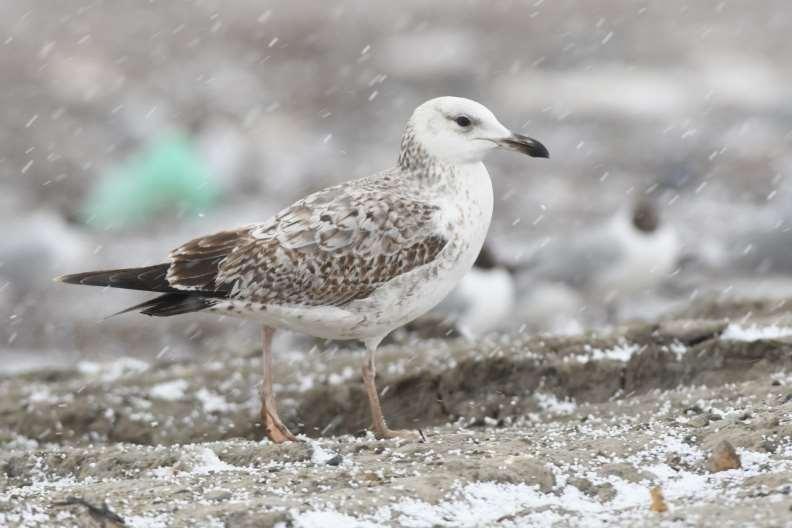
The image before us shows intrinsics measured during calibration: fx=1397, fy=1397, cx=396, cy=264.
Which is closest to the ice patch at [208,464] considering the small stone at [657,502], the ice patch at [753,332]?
the small stone at [657,502]

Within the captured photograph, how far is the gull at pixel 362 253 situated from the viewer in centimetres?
549

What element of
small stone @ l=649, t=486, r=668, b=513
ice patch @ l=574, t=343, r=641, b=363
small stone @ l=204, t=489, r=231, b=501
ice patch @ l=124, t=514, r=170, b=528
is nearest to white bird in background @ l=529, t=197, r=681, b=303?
ice patch @ l=574, t=343, r=641, b=363

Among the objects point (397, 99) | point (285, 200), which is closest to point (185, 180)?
point (285, 200)

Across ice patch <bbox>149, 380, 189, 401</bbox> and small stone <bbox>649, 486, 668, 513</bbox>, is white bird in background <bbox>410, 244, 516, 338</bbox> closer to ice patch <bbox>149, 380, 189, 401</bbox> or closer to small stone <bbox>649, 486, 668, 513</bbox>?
ice patch <bbox>149, 380, 189, 401</bbox>

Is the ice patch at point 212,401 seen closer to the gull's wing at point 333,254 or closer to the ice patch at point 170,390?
the ice patch at point 170,390

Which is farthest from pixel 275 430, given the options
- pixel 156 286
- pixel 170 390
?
pixel 170 390

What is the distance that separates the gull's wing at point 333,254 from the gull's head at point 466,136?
258 millimetres

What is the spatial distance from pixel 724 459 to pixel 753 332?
2597 millimetres

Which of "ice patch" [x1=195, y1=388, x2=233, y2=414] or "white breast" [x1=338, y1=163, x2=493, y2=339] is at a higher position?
"white breast" [x1=338, y1=163, x2=493, y2=339]

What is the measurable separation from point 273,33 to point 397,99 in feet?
8.64

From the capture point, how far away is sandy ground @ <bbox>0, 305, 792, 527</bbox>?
432cm

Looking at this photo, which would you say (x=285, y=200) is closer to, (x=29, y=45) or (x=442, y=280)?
(x=29, y=45)

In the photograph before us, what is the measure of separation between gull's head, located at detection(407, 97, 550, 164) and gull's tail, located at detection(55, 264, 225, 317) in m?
1.06

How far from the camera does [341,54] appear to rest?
58.3 ft
